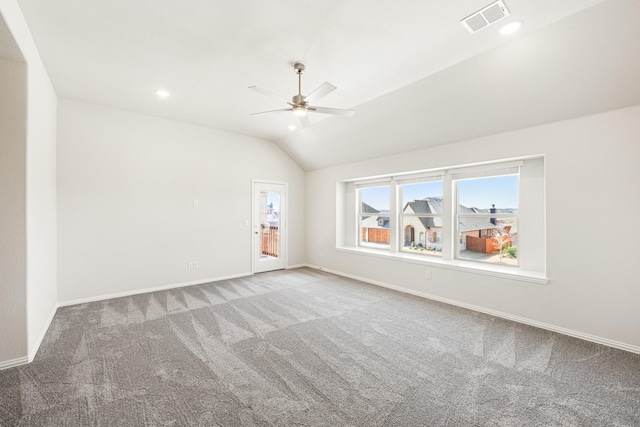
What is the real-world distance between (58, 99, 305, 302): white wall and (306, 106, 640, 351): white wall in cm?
422

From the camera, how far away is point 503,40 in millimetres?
2562

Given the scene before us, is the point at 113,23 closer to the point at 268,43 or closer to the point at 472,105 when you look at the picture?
the point at 268,43

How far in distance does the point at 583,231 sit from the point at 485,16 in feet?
8.15

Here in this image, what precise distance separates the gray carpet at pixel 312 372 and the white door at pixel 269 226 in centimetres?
221

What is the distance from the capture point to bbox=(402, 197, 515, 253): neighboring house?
13.6 ft

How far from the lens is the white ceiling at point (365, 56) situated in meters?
2.22

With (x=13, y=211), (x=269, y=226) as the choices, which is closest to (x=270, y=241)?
(x=269, y=226)

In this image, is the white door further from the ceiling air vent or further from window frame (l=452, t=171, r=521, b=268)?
the ceiling air vent

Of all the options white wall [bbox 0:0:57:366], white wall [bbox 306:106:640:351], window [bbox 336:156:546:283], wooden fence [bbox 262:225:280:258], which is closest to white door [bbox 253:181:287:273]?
wooden fence [bbox 262:225:280:258]

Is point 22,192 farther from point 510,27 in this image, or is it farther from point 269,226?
point 510,27

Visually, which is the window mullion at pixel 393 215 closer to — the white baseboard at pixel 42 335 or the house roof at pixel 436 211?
the house roof at pixel 436 211

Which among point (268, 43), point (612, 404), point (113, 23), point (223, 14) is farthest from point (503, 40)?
point (113, 23)

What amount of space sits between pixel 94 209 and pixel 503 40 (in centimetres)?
553

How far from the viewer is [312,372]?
2.38 meters
